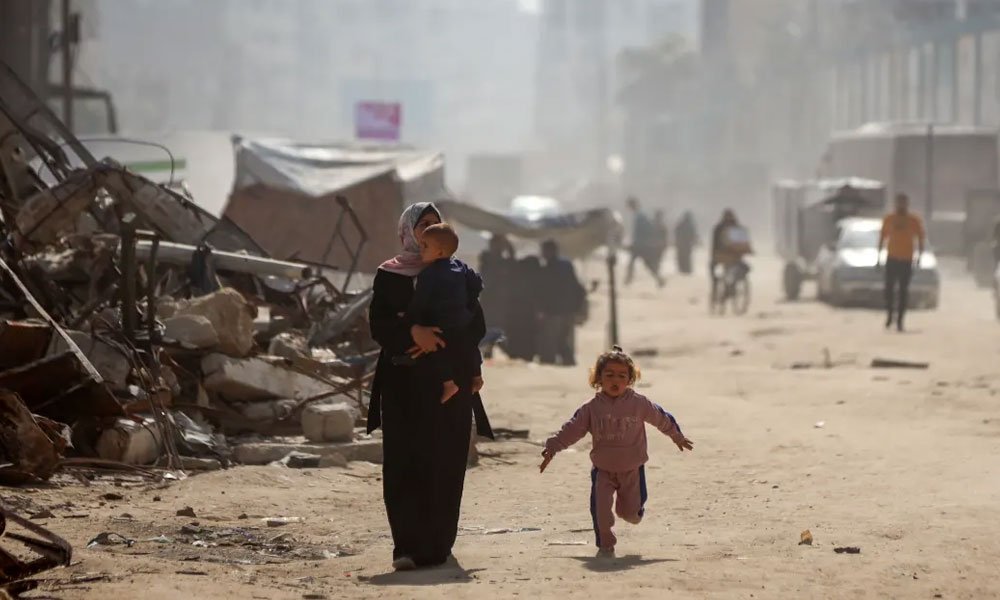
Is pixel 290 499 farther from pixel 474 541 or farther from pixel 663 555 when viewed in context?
pixel 663 555

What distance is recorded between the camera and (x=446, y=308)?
7426 mm

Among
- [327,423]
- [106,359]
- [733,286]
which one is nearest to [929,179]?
[733,286]

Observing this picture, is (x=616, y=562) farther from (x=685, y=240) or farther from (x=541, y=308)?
(x=685, y=240)

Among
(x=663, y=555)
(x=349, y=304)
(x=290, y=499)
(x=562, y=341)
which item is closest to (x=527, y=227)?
(x=562, y=341)

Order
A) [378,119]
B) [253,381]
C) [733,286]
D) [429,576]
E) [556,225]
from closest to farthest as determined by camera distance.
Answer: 1. [429,576]
2. [253,381]
3. [556,225]
4. [733,286]
5. [378,119]

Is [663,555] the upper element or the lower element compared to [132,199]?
lower

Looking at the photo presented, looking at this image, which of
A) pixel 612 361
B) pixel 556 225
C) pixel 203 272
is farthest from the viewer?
pixel 556 225

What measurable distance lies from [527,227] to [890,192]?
1943 cm

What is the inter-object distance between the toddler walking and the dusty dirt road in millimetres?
207

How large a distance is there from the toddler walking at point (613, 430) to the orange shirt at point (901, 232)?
46.0 feet

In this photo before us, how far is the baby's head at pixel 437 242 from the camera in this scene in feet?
24.1

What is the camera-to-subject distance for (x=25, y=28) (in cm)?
3203

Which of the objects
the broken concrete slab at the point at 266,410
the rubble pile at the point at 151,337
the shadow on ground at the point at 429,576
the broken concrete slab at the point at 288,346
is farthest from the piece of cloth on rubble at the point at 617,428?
the broken concrete slab at the point at 288,346

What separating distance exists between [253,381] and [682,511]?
3583mm
